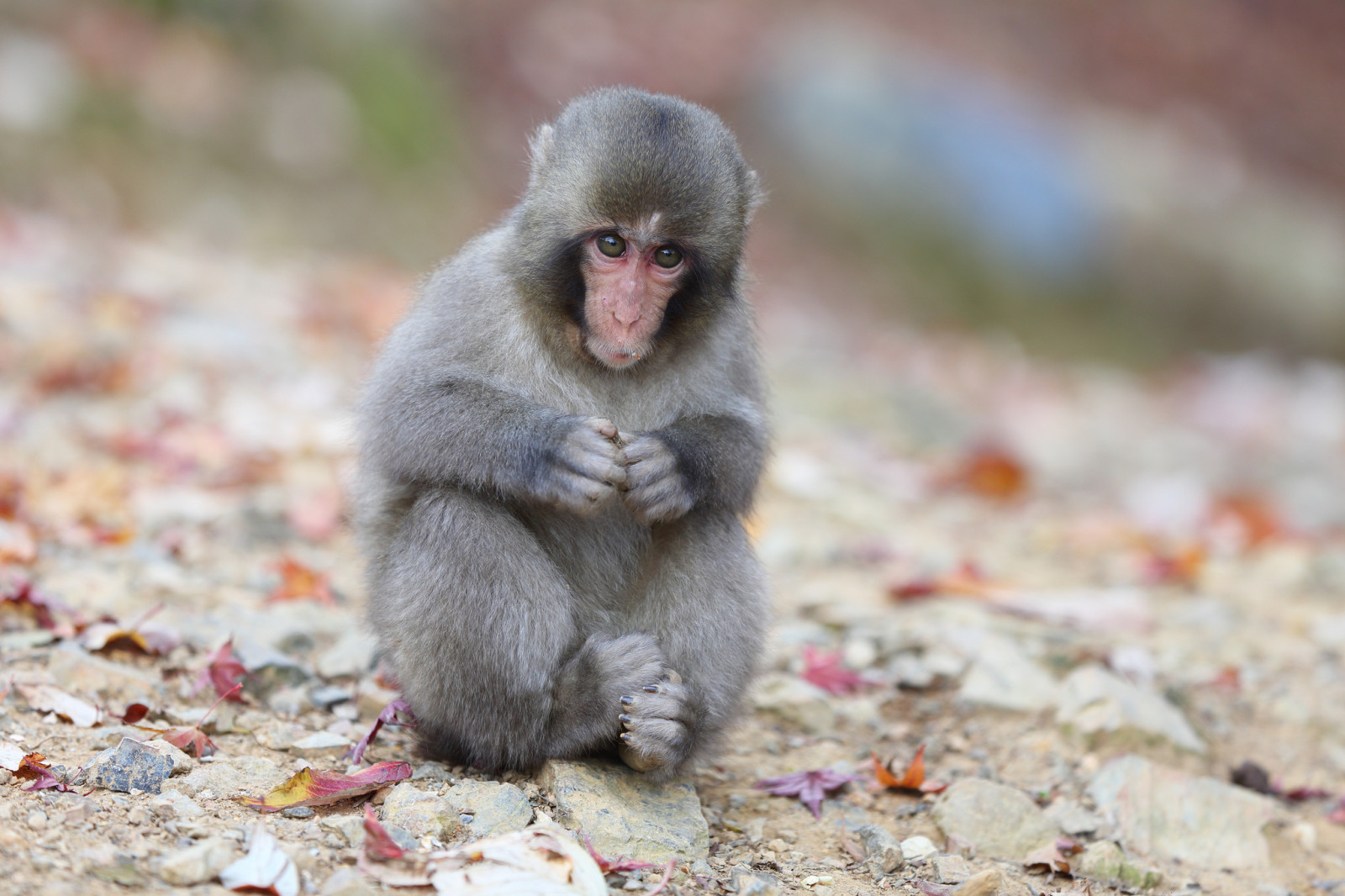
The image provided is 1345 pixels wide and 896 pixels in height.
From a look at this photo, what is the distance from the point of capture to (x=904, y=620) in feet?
16.9

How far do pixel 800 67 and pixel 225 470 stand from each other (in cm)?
1060

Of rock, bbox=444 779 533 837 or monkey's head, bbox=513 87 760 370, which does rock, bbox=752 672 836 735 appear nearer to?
rock, bbox=444 779 533 837

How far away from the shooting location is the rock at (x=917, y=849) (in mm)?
3387

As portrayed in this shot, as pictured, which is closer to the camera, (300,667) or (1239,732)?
(300,667)

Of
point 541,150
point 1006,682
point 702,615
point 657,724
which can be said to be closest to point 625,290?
point 541,150

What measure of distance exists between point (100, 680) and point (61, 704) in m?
0.20

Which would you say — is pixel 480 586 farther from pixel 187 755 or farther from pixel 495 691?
pixel 187 755

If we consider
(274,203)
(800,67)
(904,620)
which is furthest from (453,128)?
(904,620)

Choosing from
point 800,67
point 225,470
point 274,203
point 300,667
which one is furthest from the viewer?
point 800,67

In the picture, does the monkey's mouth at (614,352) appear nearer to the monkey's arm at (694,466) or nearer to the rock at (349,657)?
the monkey's arm at (694,466)

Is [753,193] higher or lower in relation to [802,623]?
higher

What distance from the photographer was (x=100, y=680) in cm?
364

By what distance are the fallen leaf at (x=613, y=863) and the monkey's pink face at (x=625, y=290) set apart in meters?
1.19

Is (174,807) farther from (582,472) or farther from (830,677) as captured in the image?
(830,677)
